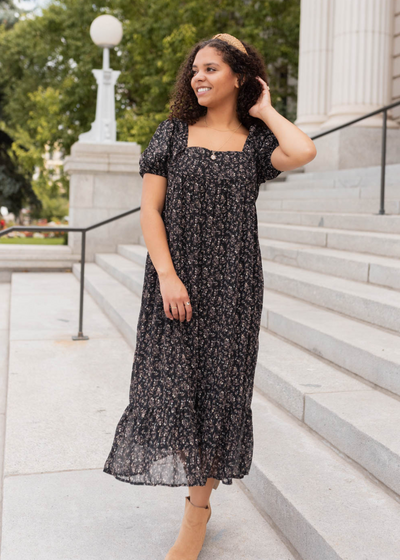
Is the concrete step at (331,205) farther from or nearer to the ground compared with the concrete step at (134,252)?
farther from the ground

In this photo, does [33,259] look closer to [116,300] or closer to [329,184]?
[116,300]

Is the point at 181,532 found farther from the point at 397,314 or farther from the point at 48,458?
the point at 397,314

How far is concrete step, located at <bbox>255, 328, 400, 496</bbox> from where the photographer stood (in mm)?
2732

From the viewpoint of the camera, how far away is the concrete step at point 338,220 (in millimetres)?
5918

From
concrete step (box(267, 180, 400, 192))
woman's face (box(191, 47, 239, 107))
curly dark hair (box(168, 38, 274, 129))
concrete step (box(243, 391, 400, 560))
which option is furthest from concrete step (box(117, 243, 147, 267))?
woman's face (box(191, 47, 239, 107))

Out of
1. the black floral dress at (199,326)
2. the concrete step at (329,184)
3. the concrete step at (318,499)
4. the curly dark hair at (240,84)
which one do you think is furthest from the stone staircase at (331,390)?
the curly dark hair at (240,84)

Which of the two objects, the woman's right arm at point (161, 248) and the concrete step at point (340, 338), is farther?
the concrete step at point (340, 338)

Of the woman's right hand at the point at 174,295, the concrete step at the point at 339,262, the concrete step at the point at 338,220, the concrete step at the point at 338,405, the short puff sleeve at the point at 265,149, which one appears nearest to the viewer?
the woman's right hand at the point at 174,295

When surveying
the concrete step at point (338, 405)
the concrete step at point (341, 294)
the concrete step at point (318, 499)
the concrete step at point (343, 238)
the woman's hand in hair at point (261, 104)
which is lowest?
the concrete step at point (318, 499)

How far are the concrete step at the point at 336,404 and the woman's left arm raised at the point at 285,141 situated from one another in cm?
128

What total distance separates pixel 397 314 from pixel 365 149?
7.14 m

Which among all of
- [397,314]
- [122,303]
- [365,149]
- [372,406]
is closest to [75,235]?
[122,303]

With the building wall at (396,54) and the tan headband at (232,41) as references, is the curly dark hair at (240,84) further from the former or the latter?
the building wall at (396,54)

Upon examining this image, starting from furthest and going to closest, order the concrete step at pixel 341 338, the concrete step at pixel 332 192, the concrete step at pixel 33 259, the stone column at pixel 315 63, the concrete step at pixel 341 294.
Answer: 1. the stone column at pixel 315 63
2. the concrete step at pixel 33 259
3. the concrete step at pixel 332 192
4. the concrete step at pixel 341 294
5. the concrete step at pixel 341 338
